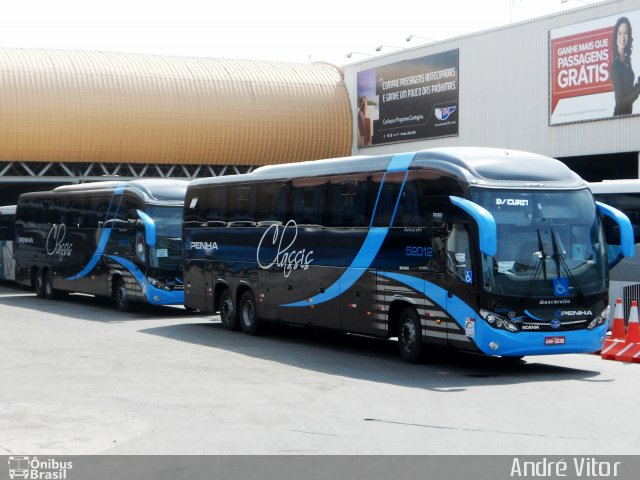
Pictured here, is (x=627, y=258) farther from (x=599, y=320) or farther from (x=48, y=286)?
(x=48, y=286)

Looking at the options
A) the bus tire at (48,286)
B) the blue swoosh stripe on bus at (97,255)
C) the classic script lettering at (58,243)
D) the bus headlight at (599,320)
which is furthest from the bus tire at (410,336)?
the bus tire at (48,286)

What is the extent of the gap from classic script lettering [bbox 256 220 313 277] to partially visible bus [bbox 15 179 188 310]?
5.56 meters

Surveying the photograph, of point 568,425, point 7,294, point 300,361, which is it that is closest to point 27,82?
point 7,294

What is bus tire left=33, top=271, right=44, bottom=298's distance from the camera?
32969 millimetres

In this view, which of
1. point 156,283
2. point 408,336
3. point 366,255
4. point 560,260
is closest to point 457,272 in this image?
point 560,260

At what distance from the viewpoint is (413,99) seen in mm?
49156

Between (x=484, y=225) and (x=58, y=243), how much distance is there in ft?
63.4

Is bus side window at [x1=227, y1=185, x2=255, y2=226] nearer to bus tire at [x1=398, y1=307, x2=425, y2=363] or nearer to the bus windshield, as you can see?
bus tire at [x1=398, y1=307, x2=425, y2=363]

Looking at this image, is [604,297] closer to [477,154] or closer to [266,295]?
[477,154]

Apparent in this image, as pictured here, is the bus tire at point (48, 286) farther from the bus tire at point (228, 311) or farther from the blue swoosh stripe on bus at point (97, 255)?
the bus tire at point (228, 311)

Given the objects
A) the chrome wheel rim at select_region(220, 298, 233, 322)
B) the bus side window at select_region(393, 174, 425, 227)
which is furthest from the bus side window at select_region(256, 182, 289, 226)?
the bus side window at select_region(393, 174, 425, 227)

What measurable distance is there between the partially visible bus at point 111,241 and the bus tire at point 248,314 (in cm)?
443

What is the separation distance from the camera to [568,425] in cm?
1138
